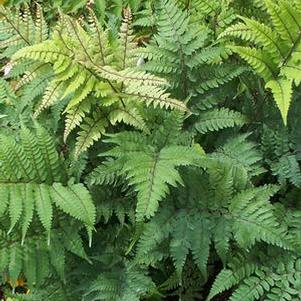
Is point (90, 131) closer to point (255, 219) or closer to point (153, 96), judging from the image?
point (153, 96)

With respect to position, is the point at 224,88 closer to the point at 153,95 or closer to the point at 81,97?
the point at 153,95

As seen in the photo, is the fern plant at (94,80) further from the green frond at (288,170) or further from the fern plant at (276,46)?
the green frond at (288,170)

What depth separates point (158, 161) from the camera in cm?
265

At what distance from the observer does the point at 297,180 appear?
110 inches

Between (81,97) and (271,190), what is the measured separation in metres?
1.00

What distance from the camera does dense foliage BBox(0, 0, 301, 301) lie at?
2.63 m

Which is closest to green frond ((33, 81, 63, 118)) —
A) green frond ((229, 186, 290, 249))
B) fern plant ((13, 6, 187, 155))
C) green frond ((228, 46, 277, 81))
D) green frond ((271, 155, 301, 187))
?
fern plant ((13, 6, 187, 155))

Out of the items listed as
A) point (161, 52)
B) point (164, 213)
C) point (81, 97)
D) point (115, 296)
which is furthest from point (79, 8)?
point (115, 296)

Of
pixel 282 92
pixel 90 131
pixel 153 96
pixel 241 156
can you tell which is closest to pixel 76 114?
pixel 90 131

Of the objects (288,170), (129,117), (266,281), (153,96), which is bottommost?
(266,281)

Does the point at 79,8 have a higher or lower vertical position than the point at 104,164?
higher

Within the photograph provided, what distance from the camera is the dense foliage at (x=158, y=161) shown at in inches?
104

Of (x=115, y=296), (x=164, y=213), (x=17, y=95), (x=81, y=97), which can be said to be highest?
(x=81, y=97)

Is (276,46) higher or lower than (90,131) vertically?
higher
